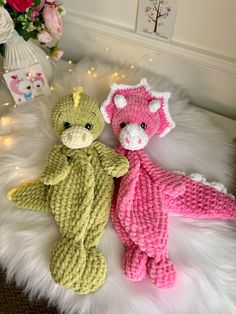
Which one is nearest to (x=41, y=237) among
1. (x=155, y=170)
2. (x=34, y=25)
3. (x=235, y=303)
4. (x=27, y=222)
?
(x=27, y=222)

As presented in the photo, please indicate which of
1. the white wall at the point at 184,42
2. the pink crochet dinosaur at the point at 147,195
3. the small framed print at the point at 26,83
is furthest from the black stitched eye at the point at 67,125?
the white wall at the point at 184,42

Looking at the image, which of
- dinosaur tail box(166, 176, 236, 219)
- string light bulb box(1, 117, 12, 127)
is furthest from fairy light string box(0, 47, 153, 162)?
dinosaur tail box(166, 176, 236, 219)

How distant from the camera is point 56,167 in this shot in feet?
2.58

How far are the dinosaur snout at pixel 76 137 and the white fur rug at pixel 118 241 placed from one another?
13 cm

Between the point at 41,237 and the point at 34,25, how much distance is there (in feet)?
2.07

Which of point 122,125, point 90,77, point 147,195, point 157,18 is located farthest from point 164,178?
point 157,18

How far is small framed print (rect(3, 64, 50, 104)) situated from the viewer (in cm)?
107

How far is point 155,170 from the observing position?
0.80 m

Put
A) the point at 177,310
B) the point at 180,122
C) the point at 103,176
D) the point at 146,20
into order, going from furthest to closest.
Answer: the point at 146,20 → the point at 180,122 → the point at 103,176 → the point at 177,310

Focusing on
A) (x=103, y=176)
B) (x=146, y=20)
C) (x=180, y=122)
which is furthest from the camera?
(x=146, y=20)

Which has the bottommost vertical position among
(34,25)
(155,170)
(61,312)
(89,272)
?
(61,312)

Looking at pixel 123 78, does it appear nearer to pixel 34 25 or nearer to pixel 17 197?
pixel 34 25

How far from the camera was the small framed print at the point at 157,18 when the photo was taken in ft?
3.30

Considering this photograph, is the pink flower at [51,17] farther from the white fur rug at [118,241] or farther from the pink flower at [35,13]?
the white fur rug at [118,241]
